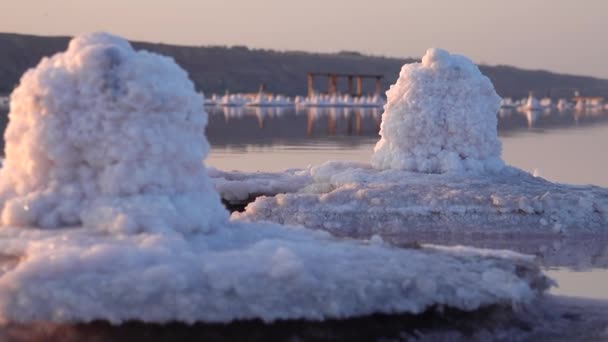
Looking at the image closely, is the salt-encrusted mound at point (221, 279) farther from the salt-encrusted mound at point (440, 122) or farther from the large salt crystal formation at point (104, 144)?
the salt-encrusted mound at point (440, 122)

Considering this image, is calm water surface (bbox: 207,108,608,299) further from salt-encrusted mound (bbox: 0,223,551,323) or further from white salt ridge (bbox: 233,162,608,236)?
salt-encrusted mound (bbox: 0,223,551,323)

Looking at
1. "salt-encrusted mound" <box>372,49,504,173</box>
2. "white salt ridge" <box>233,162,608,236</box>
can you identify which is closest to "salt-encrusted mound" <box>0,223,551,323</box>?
"white salt ridge" <box>233,162,608,236</box>

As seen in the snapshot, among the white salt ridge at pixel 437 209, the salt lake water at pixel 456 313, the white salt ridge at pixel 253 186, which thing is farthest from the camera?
the white salt ridge at pixel 253 186

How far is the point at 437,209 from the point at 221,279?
5.05 metres

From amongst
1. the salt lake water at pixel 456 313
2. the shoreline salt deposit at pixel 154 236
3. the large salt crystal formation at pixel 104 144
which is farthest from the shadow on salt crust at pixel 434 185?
the large salt crystal formation at pixel 104 144

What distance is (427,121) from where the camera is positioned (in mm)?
10797

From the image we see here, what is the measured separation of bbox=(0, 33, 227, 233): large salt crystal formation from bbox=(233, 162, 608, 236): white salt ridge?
12.5ft

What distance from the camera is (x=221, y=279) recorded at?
4012 mm

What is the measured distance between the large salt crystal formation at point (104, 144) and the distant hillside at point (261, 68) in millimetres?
71526

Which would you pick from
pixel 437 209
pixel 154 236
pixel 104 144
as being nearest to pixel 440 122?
pixel 437 209

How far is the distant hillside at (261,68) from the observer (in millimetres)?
90750

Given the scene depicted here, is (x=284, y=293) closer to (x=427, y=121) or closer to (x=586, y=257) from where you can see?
(x=586, y=257)

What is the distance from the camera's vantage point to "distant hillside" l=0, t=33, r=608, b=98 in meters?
90.8

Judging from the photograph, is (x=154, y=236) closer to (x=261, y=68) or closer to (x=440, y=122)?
(x=440, y=122)
